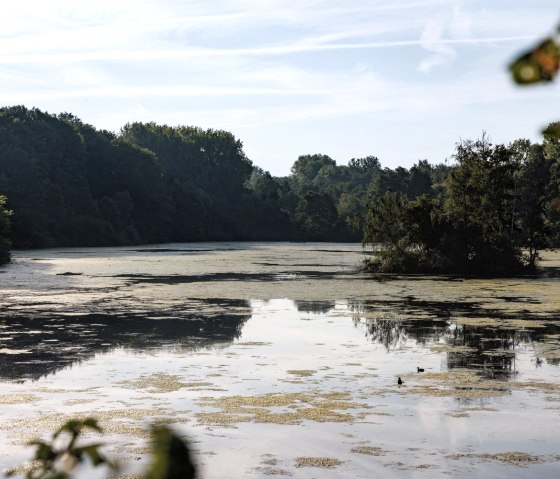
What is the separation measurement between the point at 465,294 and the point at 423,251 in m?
14.0

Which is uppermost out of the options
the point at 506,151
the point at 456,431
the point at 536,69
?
the point at 506,151

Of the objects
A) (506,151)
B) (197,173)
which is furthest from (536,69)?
(197,173)

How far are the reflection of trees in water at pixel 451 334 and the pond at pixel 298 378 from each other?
0.07 meters

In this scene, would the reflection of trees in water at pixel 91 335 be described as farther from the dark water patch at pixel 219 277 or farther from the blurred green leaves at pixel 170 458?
the blurred green leaves at pixel 170 458

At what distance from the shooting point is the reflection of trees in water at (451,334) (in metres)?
17.4

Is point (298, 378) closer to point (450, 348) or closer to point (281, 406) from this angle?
point (281, 406)

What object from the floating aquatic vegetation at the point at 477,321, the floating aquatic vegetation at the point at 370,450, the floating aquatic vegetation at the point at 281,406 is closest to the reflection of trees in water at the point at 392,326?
the floating aquatic vegetation at the point at 477,321

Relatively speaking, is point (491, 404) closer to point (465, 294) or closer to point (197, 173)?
point (465, 294)

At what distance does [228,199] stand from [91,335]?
106 meters

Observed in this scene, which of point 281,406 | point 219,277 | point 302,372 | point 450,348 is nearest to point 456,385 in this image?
point 302,372

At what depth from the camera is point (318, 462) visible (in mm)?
10078

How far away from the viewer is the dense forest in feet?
151

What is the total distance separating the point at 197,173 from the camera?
130750mm

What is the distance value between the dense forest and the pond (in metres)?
13.9
